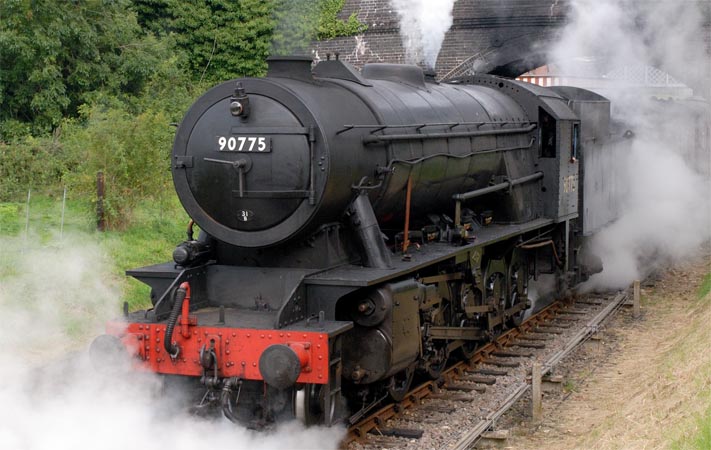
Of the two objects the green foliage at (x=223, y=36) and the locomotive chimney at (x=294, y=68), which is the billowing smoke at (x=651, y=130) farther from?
the locomotive chimney at (x=294, y=68)

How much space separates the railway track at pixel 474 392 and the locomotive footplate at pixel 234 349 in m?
1.06

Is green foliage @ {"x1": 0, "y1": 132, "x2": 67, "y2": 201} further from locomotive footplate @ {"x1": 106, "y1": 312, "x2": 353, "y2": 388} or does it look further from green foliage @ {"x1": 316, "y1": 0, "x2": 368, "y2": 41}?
locomotive footplate @ {"x1": 106, "y1": 312, "x2": 353, "y2": 388}

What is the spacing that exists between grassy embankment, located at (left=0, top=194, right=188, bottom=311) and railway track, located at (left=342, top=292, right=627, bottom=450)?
170 inches

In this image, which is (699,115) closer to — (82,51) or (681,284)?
(681,284)

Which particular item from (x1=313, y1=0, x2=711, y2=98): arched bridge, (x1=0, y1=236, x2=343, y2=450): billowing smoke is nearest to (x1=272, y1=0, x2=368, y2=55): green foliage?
(x1=313, y1=0, x2=711, y2=98): arched bridge

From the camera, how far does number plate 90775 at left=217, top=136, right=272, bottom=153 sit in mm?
6844

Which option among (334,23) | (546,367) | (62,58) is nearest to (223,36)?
(334,23)

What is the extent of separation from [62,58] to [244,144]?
13536mm

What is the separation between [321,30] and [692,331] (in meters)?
13.8

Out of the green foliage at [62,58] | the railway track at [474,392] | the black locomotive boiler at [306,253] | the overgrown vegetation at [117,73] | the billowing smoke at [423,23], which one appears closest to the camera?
the black locomotive boiler at [306,253]

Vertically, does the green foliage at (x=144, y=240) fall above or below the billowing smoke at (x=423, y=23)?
below

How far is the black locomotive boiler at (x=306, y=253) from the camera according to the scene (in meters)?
6.64

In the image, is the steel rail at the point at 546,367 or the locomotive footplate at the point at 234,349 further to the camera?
the steel rail at the point at 546,367

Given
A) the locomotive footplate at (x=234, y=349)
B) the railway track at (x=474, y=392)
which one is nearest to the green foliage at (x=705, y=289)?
the railway track at (x=474, y=392)
